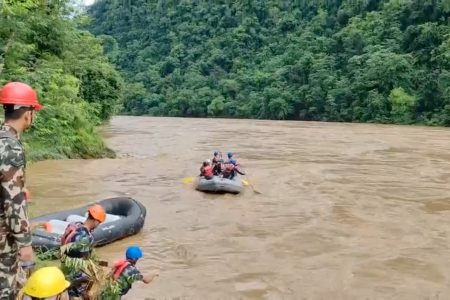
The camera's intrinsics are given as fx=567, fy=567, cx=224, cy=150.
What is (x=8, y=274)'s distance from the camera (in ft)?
10.6

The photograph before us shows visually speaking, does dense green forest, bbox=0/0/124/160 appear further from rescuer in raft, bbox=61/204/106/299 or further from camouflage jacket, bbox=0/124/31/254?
camouflage jacket, bbox=0/124/31/254

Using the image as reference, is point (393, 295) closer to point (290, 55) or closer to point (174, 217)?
point (174, 217)

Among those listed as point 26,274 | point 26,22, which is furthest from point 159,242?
A: point 26,22


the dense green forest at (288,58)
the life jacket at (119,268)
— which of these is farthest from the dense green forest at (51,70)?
the dense green forest at (288,58)

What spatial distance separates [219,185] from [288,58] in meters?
46.2

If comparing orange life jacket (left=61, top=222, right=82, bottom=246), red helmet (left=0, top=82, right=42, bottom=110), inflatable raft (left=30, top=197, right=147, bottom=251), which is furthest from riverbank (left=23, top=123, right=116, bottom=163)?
red helmet (left=0, top=82, right=42, bottom=110)

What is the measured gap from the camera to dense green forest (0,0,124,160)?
14508 millimetres

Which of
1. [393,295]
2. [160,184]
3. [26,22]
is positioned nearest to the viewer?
[393,295]

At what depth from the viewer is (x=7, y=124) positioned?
3084 mm

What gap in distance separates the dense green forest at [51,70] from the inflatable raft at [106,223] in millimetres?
5573

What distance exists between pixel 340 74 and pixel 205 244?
137ft

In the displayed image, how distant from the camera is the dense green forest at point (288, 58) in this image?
41031 millimetres

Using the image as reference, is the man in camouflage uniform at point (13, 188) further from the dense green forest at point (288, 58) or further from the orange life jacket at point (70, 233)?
the dense green forest at point (288, 58)

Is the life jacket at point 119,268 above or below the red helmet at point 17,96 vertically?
below
